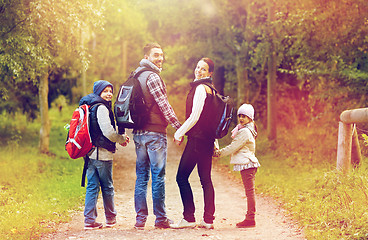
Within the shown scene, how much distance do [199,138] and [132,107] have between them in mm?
981

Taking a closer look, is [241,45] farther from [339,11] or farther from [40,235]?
[40,235]

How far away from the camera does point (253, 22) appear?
17.5 metres

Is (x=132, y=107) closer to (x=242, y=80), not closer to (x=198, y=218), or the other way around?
(x=198, y=218)

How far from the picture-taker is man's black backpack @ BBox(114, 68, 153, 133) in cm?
604

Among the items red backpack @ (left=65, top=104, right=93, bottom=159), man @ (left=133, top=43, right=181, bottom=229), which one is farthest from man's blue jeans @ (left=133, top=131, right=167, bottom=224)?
red backpack @ (left=65, top=104, right=93, bottom=159)

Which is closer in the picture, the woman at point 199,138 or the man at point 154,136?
the woman at point 199,138

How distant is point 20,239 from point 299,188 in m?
5.73

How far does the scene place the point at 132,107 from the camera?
6039mm

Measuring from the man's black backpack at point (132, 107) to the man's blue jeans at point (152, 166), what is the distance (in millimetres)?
203

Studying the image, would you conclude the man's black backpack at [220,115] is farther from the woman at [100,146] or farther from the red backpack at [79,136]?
the red backpack at [79,136]

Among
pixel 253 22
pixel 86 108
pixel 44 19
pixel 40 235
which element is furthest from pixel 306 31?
pixel 40 235

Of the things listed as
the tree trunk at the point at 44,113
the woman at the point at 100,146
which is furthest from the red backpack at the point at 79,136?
the tree trunk at the point at 44,113

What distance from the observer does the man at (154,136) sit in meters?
6.11

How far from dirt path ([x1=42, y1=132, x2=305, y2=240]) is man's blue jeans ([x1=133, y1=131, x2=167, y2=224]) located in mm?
302
